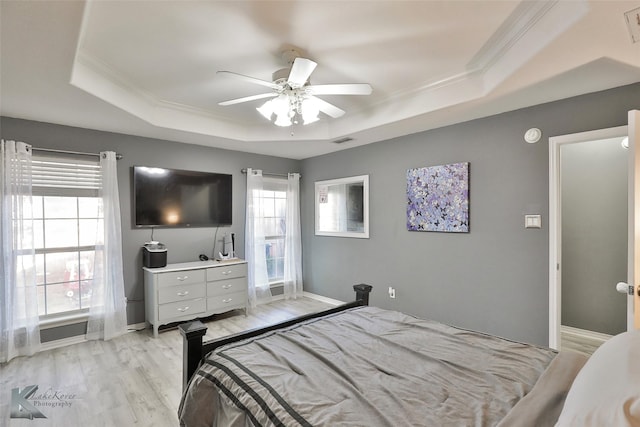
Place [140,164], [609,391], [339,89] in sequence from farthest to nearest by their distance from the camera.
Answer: [140,164] → [339,89] → [609,391]

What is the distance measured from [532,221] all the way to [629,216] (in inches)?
31.5

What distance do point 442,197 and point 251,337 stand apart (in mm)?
2494

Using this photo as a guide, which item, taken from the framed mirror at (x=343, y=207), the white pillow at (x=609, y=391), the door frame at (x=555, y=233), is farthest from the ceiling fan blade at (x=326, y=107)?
the white pillow at (x=609, y=391)

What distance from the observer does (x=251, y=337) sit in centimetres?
189

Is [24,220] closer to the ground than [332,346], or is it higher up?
higher up

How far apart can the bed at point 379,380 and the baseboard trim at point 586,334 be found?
2.48 metres

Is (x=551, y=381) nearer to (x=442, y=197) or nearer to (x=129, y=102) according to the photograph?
(x=442, y=197)

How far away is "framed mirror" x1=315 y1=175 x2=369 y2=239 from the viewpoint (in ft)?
14.0

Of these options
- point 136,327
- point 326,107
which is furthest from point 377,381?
point 136,327

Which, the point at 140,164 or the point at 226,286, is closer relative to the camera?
the point at 140,164

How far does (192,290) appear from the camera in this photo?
145 inches

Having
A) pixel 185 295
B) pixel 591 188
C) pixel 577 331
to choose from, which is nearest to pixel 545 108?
pixel 591 188

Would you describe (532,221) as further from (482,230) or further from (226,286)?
(226,286)

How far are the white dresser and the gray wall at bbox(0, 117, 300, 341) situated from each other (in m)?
0.17
